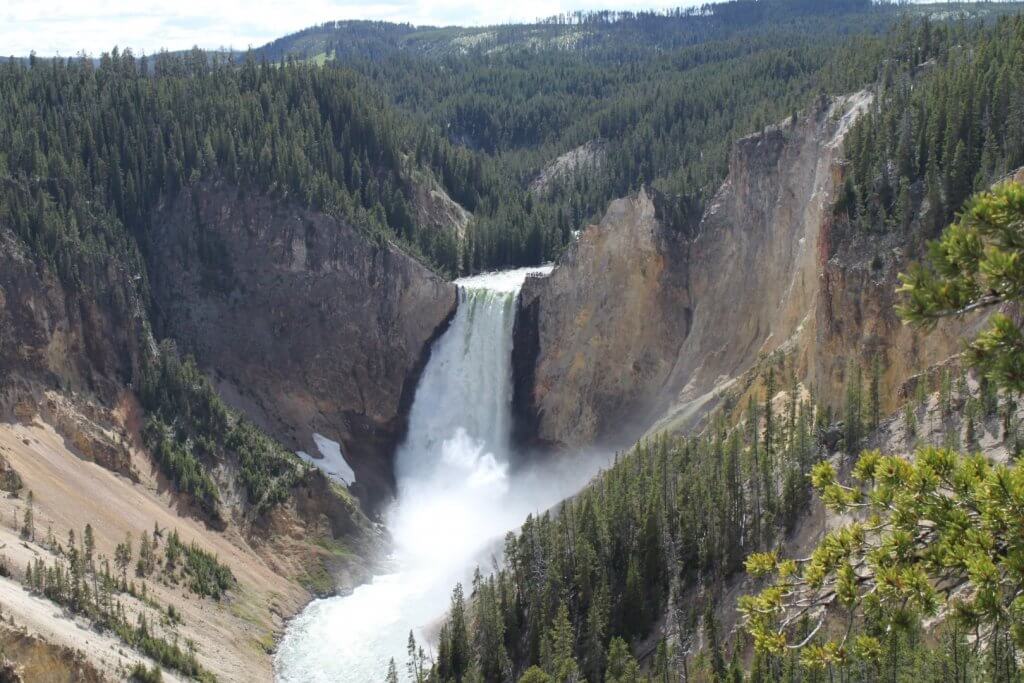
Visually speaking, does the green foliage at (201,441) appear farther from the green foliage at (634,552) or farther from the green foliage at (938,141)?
the green foliage at (938,141)

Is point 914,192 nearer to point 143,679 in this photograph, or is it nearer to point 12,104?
point 143,679

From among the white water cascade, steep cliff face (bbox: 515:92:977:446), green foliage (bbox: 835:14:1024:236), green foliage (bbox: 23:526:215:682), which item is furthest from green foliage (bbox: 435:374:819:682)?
green foliage (bbox: 23:526:215:682)

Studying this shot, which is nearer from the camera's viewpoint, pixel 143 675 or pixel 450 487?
pixel 143 675

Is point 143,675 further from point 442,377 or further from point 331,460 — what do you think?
point 442,377

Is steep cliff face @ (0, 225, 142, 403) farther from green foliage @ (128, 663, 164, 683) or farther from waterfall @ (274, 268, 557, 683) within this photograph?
green foliage @ (128, 663, 164, 683)

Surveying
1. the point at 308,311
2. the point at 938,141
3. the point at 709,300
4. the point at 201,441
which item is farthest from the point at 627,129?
the point at 938,141

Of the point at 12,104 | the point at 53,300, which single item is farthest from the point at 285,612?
the point at 12,104
